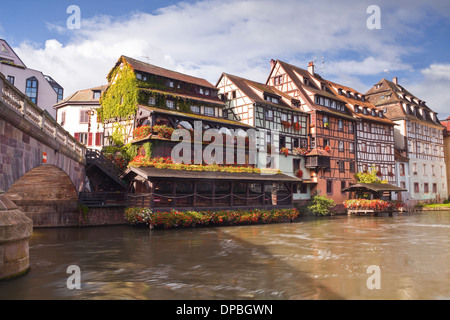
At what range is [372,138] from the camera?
1799 inches

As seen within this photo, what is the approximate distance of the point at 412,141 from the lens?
50406mm

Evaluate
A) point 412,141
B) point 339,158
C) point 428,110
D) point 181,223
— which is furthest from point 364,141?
point 181,223

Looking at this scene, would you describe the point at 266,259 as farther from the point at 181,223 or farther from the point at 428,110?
the point at 428,110

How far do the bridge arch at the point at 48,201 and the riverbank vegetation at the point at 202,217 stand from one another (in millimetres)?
3837

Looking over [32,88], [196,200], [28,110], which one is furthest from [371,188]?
[32,88]

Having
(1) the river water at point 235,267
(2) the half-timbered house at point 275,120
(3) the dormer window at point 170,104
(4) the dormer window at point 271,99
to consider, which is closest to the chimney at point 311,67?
(2) the half-timbered house at point 275,120

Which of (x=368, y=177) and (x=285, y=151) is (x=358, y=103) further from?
(x=285, y=151)

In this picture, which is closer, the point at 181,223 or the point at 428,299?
the point at 428,299

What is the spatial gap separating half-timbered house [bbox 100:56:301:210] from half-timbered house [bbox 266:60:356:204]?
6.89m

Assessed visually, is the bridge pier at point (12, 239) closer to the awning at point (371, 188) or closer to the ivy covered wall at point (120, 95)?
the ivy covered wall at point (120, 95)

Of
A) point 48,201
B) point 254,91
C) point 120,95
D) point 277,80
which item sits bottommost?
point 48,201

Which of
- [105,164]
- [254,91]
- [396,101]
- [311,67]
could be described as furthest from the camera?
[396,101]

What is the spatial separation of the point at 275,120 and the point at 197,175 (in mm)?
14640
